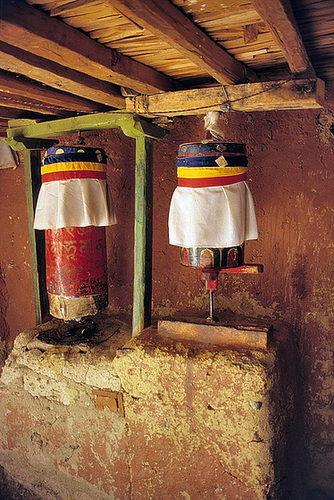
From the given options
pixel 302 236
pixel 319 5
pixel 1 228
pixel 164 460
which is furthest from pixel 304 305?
pixel 1 228

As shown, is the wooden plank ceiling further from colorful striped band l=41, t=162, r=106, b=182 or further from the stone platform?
the stone platform

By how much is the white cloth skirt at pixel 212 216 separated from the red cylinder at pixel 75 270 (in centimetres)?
80

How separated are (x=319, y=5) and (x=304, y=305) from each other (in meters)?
1.86

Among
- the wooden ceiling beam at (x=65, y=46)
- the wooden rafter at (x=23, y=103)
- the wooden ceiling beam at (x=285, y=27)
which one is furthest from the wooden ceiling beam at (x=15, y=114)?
the wooden ceiling beam at (x=285, y=27)

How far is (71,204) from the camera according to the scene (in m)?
2.72

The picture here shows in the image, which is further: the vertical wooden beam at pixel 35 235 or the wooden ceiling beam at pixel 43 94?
the vertical wooden beam at pixel 35 235

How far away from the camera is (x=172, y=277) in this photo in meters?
3.38

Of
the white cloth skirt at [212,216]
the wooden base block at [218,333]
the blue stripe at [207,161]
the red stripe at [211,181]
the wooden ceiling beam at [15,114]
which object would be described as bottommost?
the wooden base block at [218,333]

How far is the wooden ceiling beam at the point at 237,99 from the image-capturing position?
2.21 meters

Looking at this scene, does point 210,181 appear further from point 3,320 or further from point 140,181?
point 3,320

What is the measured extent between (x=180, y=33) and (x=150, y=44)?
31 cm

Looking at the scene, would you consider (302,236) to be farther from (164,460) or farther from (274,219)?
(164,460)

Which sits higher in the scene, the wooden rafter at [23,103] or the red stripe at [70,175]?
the wooden rafter at [23,103]

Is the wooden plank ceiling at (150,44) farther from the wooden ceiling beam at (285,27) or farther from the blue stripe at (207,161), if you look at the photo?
the blue stripe at (207,161)
